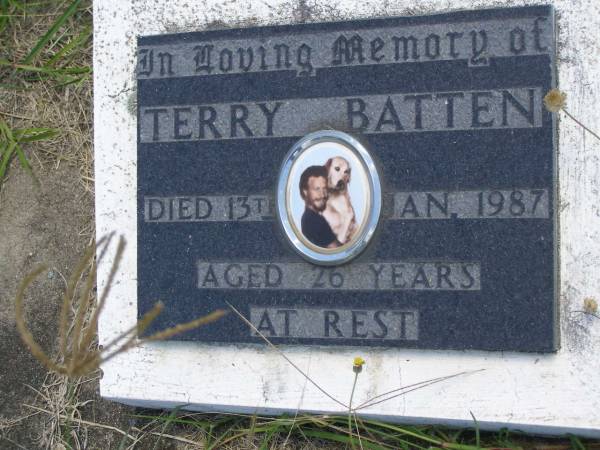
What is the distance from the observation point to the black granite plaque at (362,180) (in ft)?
6.66

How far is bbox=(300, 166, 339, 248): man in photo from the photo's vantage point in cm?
210

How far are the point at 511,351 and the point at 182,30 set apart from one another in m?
1.57

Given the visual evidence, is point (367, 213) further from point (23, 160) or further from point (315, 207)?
point (23, 160)

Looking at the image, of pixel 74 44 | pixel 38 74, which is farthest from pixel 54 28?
pixel 38 74

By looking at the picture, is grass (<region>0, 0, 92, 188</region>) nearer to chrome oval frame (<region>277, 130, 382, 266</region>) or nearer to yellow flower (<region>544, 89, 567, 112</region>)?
chrome oval frame (<region>277, 130, 382, 266</region>)

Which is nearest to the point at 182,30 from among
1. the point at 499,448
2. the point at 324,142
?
the point at 324,142

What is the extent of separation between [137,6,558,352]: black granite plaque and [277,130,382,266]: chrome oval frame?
0.04 ft

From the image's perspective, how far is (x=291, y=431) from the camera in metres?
2.29

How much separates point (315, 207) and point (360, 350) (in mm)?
499

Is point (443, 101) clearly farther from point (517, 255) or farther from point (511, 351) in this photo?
point (511, 351)

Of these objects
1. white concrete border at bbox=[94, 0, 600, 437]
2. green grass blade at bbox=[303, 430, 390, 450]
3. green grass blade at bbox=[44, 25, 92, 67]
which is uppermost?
green grass blade at bbox=[44, 25, 92, 67]

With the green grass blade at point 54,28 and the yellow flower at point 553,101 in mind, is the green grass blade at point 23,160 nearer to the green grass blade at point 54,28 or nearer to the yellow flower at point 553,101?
the green grass blade at point 54,28

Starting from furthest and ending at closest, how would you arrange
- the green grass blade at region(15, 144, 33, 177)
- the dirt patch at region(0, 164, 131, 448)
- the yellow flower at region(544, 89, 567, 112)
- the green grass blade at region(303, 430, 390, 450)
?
the green grass blade at region(15, 144, 33, 177), the dirt patch at region(0, 164, 131, 448), the green grass blade at region(303, 430, 390, 450), the yellow flower at region(544, 89, 567, 112)

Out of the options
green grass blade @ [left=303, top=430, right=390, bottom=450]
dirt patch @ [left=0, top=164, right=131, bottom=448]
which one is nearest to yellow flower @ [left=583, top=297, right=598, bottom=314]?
green grass blade @ [left=303, top=430, right=390, bottom=450]
